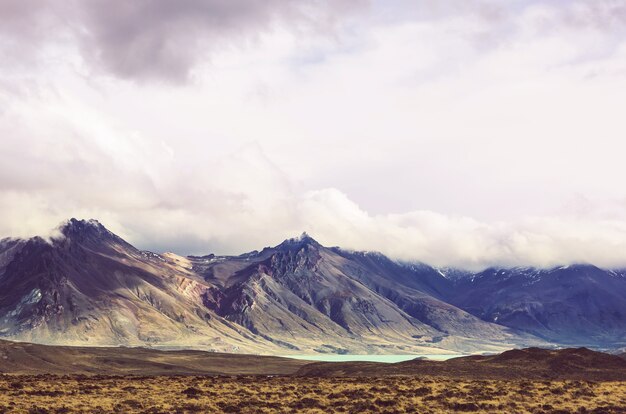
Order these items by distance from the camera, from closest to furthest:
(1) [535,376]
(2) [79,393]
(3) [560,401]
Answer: (3) [560,401], (2) [79,393], (1) [535,376]

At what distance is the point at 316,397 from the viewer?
8425 cm

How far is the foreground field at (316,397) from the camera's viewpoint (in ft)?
247

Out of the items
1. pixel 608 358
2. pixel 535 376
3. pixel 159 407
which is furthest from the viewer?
pixel 608 358

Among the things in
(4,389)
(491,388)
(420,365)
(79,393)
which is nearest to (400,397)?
(491,388)

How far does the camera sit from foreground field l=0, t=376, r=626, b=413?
75250mm

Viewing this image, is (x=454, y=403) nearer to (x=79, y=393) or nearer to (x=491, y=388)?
(x=491, y=388)

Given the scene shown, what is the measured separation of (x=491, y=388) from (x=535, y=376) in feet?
194

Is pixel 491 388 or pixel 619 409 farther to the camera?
pixel 491 388

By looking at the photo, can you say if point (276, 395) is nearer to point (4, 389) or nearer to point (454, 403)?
point (454, 403)

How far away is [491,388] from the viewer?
90.8m

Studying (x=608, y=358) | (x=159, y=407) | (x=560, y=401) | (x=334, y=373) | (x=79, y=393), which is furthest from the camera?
(x=334, y=373)

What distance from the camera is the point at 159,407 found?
7569 cm

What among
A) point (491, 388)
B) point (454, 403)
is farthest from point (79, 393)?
point (491, 388)

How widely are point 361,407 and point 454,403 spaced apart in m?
10.4
